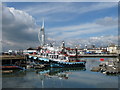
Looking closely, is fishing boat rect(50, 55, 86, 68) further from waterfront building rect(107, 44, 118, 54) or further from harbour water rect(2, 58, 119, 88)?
waterfront building rect(107, 44, 118, 54)

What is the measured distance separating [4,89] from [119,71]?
21.0 m

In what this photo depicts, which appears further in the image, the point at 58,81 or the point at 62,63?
the point at 62,63

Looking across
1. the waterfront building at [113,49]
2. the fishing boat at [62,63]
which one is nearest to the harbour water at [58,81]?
the fishing boat at [62,63]

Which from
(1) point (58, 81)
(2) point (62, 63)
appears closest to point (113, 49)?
(2) point (62, 63)

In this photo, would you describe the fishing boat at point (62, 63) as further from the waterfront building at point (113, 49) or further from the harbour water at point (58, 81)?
the waterfront building at point (113, 49)

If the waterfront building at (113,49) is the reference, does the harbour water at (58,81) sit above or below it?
below

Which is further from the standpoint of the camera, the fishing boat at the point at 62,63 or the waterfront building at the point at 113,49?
the waterfront building at the point at 113,49

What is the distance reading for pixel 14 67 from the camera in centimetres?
3403

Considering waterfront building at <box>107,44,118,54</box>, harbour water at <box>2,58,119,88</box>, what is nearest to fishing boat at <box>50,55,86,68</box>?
harbour water at <box>2,58,119,88</box>

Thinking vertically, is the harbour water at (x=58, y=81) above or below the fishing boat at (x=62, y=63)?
below

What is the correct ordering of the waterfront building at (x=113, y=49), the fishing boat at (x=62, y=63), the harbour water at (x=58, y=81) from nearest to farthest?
the harbour water at (x=58, y=81), the fishing boat at (x=62, y=63), the waterfront building at (x=113, y=49)

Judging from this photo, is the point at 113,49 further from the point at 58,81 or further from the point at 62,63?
Result: the point at 58,81

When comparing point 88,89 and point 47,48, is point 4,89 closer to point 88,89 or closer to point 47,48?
point 88,89

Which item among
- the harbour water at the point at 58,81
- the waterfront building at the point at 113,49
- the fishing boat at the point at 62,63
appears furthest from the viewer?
the waterfront building at the point at 113,49
